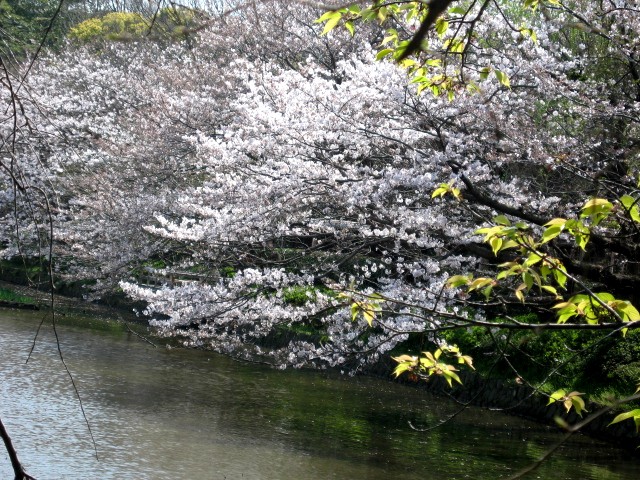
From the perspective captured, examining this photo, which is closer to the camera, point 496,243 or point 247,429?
point 496,243

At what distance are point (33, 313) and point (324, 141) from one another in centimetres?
868

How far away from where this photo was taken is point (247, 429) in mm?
8680

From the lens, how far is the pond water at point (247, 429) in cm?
733

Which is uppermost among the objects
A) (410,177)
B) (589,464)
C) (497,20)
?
(497,20)

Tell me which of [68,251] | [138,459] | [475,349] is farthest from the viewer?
[68,251]

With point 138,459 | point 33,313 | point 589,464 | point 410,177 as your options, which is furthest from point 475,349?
point 33,313

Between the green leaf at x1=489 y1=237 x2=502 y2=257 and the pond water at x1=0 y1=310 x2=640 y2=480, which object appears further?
the pond water at x1=0 y1=310 x2=640 y2=480

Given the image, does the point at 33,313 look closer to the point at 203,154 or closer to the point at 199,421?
the point at 203,154

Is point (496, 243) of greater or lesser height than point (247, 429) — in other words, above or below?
above

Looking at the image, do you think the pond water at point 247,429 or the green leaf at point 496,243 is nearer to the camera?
the green leaf at point 496,243

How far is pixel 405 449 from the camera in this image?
332 inches

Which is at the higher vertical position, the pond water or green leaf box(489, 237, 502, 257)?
green leaf box(489, 237, 502, 257)

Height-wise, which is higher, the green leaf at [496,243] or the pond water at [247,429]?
the green leaf at [496,243]

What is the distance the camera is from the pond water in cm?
733
